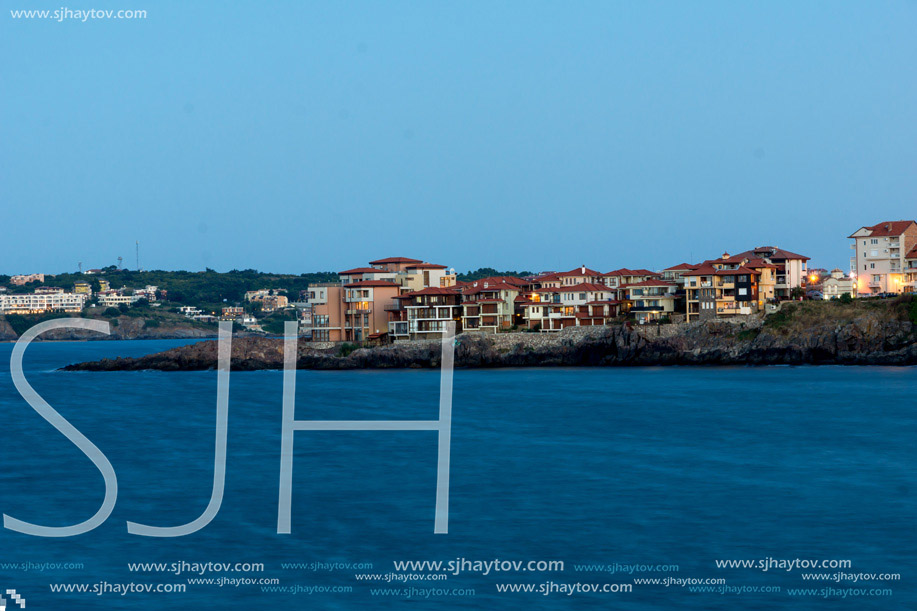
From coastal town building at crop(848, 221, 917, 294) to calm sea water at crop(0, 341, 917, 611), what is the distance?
39.8m

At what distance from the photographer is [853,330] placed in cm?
5900

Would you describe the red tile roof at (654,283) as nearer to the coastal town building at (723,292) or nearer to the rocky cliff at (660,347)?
the coastal town building at (723,292)

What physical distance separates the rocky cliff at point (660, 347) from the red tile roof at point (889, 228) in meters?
13.5

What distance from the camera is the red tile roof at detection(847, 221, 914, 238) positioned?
71.9m

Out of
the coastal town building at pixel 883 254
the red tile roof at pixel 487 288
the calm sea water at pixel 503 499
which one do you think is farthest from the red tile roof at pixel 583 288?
the calm sea water at pixel 503 499

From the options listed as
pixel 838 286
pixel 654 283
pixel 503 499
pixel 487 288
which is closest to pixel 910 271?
pixel 838 286

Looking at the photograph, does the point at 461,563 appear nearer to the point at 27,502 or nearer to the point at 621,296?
the point at 27,502

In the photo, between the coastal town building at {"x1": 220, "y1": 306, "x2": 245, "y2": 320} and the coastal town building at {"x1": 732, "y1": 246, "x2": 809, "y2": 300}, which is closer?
the coastal town building at {"x1": 732, "y1": 246, "x2": 809, "y2": 300}

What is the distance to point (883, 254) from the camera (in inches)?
2879

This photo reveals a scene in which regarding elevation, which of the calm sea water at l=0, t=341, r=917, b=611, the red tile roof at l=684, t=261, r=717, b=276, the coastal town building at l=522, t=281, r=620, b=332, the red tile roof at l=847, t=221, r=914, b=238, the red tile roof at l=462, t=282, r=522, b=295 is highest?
the red tile roof at l=847, t=221, r=914, b=238

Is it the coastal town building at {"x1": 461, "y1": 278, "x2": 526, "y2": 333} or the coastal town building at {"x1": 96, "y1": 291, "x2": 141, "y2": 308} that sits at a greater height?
the coastal town building at {"x1": 96, "y1": 291, "x2": 141, "y2": 308}

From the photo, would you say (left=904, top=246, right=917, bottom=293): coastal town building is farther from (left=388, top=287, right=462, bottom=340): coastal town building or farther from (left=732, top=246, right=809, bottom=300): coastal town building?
(left=388, top=287, right=462, bottom=340): coastal town building

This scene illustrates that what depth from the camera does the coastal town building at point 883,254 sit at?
7181 centimetres

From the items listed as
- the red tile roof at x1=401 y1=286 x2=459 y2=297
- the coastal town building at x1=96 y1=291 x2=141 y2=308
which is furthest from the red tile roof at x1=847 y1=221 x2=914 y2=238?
the coastal town building at x1=96 y1=291 x2=141 y2=308
